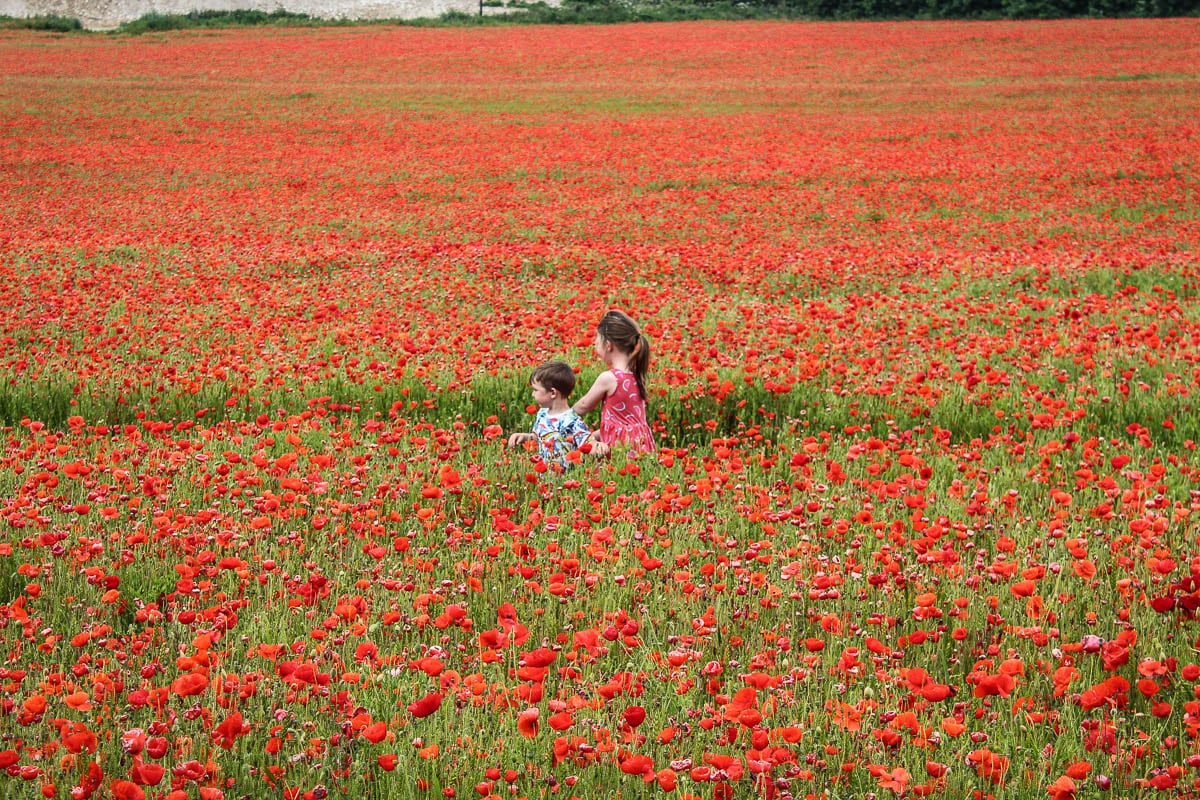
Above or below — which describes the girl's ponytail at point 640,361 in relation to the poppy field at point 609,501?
above

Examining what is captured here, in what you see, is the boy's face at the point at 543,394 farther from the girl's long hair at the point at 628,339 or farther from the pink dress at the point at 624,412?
the girl's long hair at the point at 628,339

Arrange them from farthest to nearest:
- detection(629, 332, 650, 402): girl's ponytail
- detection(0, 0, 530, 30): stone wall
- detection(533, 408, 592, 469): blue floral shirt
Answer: detection(0, 0, 530, 30): stone wall → detection(629, 332, 650, 402): girl's ponytail → detection(533, 408, 592, 469): blue floral shirt

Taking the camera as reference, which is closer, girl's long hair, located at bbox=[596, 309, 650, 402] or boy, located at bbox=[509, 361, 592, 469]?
boy, located at bbox=[509, 361, 592, 469]

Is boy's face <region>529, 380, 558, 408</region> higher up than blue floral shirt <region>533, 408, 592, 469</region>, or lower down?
higher up

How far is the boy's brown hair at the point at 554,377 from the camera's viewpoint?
642 cm

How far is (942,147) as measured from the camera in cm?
2556

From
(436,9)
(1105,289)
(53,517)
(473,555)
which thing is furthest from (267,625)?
(436,9)

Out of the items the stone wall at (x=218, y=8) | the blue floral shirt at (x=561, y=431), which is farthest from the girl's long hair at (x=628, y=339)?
the stone wall at (x=218, y=8)

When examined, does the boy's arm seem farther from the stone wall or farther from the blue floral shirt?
the stone wall

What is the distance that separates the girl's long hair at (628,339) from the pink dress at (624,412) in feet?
0.23

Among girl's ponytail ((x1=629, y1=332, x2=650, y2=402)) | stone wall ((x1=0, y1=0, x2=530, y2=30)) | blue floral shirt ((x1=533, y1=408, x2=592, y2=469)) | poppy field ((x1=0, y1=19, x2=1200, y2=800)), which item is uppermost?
stone wall ((x1=0, y1=0, x2=530, y2=30))

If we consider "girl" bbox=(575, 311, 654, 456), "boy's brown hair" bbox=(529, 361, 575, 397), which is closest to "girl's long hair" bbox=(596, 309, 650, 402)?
"girl" bbox=(575, 311, 654, 456)

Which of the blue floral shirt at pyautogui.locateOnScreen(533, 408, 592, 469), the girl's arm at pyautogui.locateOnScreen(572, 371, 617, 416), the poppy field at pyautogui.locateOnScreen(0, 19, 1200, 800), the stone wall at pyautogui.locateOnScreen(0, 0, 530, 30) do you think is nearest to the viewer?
the poppy field at pyautogui.locateOnScreen(0, 19, 1200, 800)

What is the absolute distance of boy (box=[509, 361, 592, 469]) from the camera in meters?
6.16
